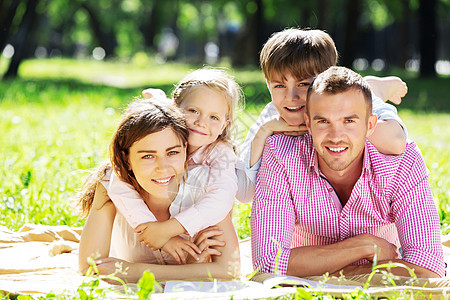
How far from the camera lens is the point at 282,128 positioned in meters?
3.99

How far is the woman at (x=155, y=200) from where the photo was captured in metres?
3.74

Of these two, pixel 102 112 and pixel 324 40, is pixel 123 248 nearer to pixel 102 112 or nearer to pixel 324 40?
pixel 324 40

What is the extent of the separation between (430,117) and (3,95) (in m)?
7.90

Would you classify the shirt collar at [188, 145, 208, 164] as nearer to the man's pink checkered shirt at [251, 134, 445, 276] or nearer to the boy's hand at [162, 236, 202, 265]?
the man's pink checkered shirt at [251, 134, 445, 276]

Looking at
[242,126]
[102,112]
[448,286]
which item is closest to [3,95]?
[102,112]

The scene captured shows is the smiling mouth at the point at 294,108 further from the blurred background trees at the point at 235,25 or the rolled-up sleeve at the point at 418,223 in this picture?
the blurred background trees at the point at 235,25

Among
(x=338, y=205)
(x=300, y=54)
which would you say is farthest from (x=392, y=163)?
(x=300, y=54)

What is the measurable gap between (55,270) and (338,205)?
1703 mm

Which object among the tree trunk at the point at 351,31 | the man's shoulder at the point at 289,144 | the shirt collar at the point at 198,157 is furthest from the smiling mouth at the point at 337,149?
the tree trunk at the point at 351,31

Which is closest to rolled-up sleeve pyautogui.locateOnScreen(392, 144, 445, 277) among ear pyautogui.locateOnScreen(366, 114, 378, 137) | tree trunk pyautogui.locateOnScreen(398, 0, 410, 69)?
ear pyautogui.locateOnScreen(366, 114, 378, 137)

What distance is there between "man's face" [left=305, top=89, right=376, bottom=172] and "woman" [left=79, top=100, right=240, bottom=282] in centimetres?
73

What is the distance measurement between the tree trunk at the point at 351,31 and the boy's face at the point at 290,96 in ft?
57.7

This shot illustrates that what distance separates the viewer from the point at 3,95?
11734 mm

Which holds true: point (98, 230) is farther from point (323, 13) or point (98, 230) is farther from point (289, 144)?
point (323, 13)
